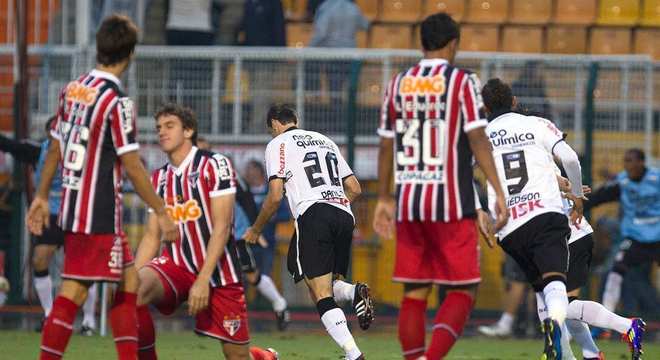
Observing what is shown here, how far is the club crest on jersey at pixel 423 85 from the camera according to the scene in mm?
8695

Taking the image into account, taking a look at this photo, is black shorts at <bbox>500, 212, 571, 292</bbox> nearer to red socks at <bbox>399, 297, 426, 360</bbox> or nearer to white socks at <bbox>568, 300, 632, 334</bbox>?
white socks at <bbox>568, 300, 632, 334</bbox>

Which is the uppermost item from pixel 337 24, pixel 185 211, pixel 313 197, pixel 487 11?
pixel 487 11

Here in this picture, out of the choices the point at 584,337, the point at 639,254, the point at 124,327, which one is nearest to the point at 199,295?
the point at 124,327

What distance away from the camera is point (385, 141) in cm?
877

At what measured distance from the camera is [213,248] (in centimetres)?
885

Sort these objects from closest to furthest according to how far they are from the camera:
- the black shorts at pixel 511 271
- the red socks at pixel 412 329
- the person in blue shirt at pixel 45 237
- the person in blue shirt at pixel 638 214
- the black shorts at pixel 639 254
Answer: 1. the red socks at pixel 412 329
2. the person in blue shirt at pixel 45 237
3. the person in blue shirt at pixel 638 214
4. the black shorts at pixel 639 254
5. the black shorts at pixel 511 271

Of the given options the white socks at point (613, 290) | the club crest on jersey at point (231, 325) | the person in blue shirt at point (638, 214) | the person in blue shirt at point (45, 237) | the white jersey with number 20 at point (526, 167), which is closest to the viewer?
the club crest on jersey at point (231, 325)

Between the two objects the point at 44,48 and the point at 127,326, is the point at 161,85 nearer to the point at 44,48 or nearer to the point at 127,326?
the point at 44,48

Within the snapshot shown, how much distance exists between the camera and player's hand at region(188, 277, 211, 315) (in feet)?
28.7

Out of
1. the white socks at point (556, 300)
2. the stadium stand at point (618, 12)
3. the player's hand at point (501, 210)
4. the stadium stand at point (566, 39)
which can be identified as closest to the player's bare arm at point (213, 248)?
the player's hand at point (501, 210)

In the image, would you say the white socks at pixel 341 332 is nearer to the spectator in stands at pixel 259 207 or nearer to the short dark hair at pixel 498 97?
the short dark hair at pixel 498 97

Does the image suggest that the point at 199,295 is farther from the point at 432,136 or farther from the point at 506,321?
the point at 506,321

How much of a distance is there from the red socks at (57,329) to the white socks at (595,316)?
13.1ft

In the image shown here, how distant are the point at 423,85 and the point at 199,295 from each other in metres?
1.73
